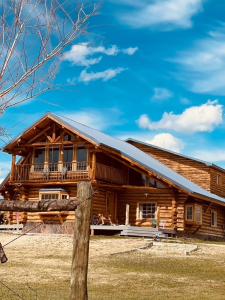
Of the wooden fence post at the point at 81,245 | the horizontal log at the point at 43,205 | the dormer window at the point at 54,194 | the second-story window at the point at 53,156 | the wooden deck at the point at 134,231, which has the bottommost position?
the wooden deck at the point at 134,231

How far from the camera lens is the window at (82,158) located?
35.0m

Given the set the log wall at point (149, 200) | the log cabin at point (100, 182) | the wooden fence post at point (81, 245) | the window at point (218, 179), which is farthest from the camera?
the window at point (218, 179)

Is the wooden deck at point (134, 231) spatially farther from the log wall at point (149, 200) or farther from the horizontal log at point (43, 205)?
the horizontal log at point (43, 205)

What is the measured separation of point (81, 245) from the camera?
7109mm

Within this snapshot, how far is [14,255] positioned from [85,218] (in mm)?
13200

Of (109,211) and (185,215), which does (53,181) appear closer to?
(109,211)

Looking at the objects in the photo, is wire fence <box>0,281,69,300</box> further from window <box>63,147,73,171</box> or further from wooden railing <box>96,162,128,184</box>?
window <box>63,147,73,171</box>

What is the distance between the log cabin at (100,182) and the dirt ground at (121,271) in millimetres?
9464

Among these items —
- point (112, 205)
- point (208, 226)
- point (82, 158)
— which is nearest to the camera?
point (82, 158)

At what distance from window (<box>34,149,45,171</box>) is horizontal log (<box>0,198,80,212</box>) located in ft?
94.7

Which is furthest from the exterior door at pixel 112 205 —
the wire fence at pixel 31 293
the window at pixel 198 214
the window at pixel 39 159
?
the wire fence at pixel 31 293

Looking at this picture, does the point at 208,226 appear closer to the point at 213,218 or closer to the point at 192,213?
the point at 213,218

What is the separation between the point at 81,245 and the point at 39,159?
30.5 m

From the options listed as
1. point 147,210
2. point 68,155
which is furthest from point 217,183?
point 68,155
